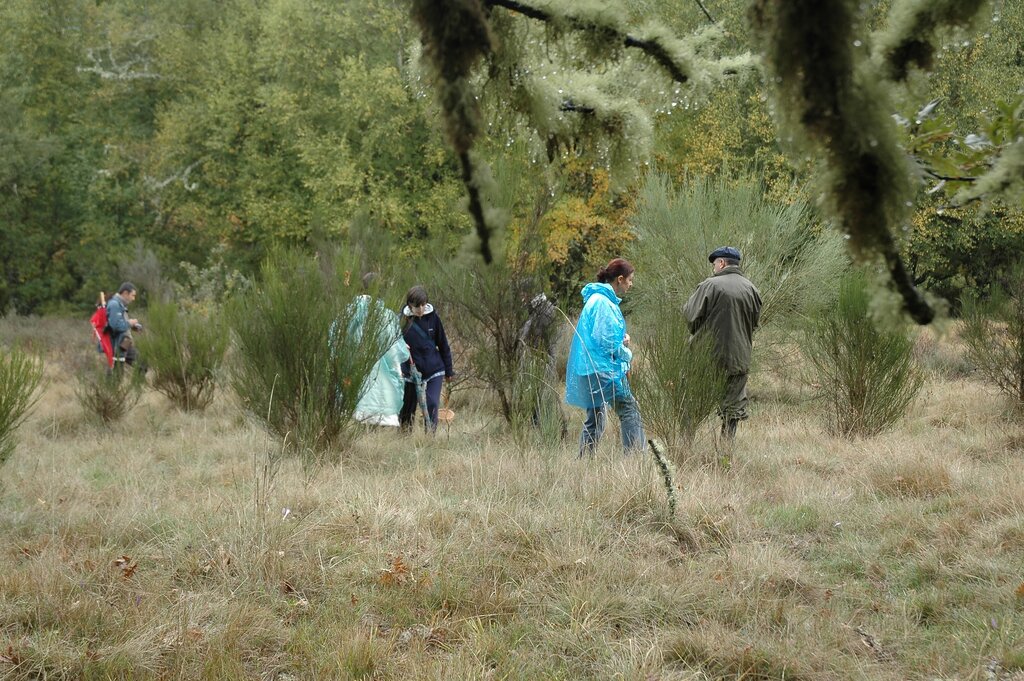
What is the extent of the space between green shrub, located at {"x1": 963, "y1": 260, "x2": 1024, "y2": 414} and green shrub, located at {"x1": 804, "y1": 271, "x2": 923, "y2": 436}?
4.26ft

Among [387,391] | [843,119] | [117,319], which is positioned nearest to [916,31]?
[843,119]

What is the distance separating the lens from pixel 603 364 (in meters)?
6.87

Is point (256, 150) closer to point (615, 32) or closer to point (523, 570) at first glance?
point (523, 570)

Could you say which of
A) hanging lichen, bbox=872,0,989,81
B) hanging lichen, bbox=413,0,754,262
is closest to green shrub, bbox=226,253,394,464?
hanging lichen, bbox=413,0,754,262

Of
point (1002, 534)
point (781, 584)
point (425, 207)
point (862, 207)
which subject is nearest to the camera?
point (862, 207)

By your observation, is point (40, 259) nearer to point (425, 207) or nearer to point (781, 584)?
point (425, 207)

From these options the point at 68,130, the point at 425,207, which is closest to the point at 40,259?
the point at 68,130

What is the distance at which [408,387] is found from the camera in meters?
9.38

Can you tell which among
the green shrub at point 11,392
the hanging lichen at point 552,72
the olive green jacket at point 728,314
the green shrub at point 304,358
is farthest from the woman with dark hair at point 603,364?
the hanging lichen at point 552,72

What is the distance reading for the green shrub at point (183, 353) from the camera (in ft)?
36.9

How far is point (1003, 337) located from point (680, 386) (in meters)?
4.53

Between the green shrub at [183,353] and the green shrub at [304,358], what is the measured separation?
4356mm

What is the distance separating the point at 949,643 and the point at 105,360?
11720mm

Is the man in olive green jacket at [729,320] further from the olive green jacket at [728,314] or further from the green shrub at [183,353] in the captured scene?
the green shrub at [183,353]
